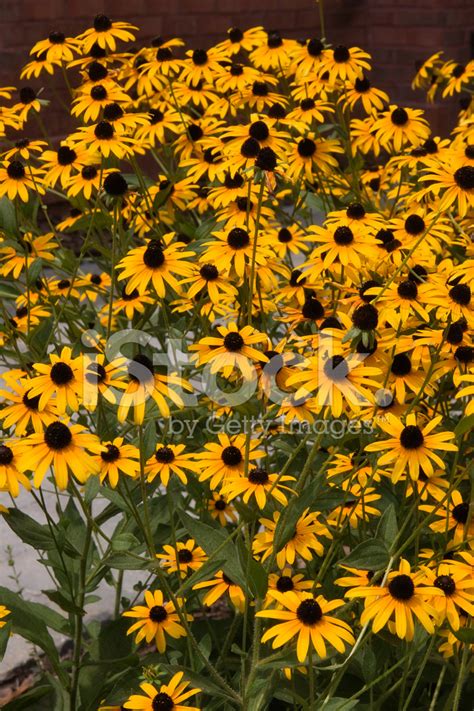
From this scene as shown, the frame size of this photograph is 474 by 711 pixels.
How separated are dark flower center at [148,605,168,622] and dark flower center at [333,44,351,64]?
1660 millimetres

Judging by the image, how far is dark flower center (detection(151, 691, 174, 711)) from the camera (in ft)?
5.24

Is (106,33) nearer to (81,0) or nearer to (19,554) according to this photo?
(19,554)

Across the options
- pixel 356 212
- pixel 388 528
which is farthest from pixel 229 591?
pixel 356 212

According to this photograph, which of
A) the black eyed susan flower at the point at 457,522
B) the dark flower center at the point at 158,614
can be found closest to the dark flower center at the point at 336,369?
the black eyed susan flower at the point at 457,522

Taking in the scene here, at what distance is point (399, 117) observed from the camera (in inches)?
103

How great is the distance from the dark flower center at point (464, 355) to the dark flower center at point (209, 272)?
1.70 feet

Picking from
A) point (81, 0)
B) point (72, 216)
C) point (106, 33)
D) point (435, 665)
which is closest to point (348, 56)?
point (106, 33)

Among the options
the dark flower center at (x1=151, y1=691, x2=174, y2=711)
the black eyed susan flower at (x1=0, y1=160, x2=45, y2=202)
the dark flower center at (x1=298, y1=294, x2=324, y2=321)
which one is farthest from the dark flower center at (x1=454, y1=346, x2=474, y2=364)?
the black eyed susan flower at (x1=0, y1=160, x2=45, y2=202)

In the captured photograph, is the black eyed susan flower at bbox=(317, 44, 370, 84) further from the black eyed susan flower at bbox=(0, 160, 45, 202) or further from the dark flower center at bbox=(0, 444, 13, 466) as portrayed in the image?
the dark flower center at bbox=(0, 444, 13, 466)

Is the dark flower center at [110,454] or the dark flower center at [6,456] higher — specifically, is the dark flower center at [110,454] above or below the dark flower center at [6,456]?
below

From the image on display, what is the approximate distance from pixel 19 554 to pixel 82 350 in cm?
113

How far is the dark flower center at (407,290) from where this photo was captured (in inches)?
68.6

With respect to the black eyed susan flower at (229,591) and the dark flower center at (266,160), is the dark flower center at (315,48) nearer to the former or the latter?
the dark flower center at (266,160)

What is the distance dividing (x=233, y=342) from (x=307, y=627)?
0.50 m
